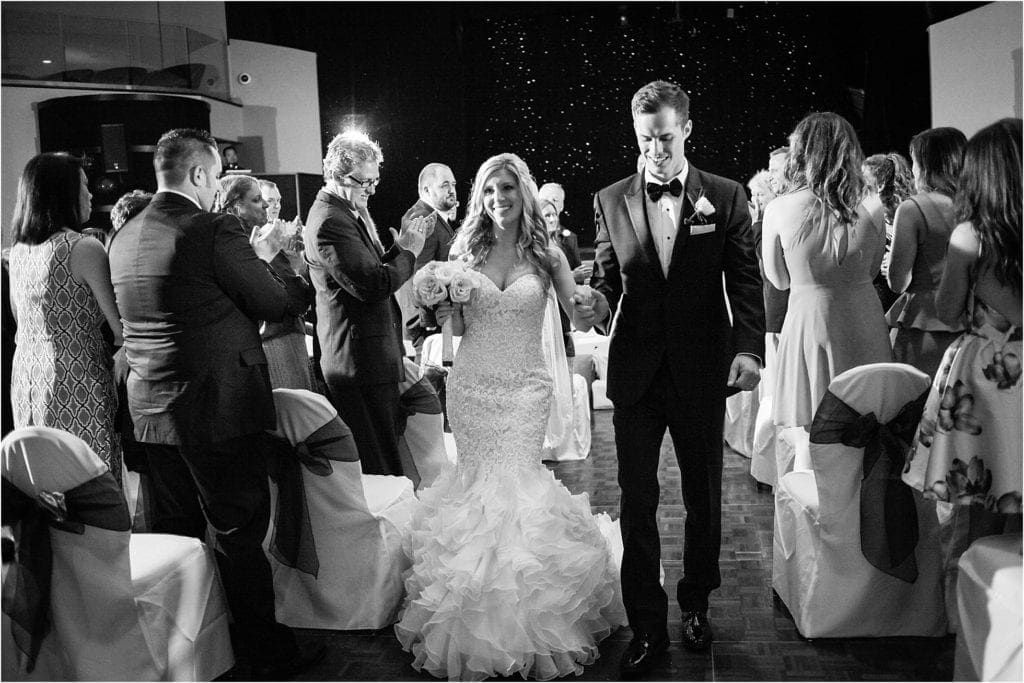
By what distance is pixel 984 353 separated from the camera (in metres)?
2.45

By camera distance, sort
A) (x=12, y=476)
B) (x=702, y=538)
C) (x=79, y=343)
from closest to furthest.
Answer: (x=12, y=476)
(x=702, y=538)
(x=79, y=343)

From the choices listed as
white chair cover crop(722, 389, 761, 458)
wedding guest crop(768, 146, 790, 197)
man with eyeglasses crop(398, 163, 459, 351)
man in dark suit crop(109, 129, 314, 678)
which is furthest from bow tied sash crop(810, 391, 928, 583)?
man with eyeglasses crop(398, 163, 459, 351)

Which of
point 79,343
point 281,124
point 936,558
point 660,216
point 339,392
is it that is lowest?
point 936,558

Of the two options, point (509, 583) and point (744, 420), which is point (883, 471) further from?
point (744, 420)

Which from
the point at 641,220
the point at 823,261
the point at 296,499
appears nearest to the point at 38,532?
the point at 296,499

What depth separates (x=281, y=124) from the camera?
46.7 feet

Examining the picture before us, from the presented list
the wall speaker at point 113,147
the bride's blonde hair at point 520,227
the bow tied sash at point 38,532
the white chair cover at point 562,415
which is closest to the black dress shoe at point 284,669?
the bow tied sash at point 38,532

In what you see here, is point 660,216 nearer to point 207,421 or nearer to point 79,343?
point 207,421

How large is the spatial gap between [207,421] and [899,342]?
2.66m

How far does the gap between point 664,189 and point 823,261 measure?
43.2 inches

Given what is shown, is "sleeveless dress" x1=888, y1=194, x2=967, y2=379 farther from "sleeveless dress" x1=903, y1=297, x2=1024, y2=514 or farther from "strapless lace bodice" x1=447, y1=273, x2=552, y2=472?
"strapless lace bodice" x1=447, y1=273, x2=552, y2=472

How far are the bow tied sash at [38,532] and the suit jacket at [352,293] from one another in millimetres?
1675

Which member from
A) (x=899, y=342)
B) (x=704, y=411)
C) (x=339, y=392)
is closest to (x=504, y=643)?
(x=704, y=411)

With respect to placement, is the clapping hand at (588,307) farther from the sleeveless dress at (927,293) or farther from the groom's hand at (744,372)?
the sleeveless dress at (927,293)
